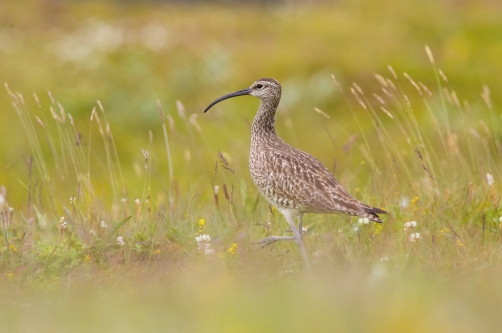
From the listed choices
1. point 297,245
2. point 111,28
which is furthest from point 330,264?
point 111,28

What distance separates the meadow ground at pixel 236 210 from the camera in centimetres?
491

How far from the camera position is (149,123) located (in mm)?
16344

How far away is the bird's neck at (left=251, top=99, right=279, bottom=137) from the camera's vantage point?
8.73 m

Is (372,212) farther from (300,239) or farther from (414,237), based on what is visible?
(300,239)

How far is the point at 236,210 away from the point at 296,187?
0.94 meters

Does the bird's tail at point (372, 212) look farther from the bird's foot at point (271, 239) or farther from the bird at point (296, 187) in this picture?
the bird's foot at point (271, 239)

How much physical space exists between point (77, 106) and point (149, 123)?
1.36 m

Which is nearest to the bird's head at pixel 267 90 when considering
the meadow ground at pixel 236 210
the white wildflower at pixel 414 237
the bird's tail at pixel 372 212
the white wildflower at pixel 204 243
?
the meadow ground at pixel 236 210

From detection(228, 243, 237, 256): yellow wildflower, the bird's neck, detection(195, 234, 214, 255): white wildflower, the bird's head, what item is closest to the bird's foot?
detection(228, 243, 237, 256): yellow wildflower

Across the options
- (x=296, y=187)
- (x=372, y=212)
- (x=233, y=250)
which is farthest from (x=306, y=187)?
(x=233, y=250)

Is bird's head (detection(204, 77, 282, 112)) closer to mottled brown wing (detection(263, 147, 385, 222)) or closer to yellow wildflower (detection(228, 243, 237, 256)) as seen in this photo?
mottled brown wing (detection(263, 147, 385, 222))

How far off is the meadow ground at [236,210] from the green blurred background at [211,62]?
0.06 m

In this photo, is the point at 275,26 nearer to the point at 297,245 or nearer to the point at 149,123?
the point at 149,123

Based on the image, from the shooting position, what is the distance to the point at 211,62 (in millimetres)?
19016
